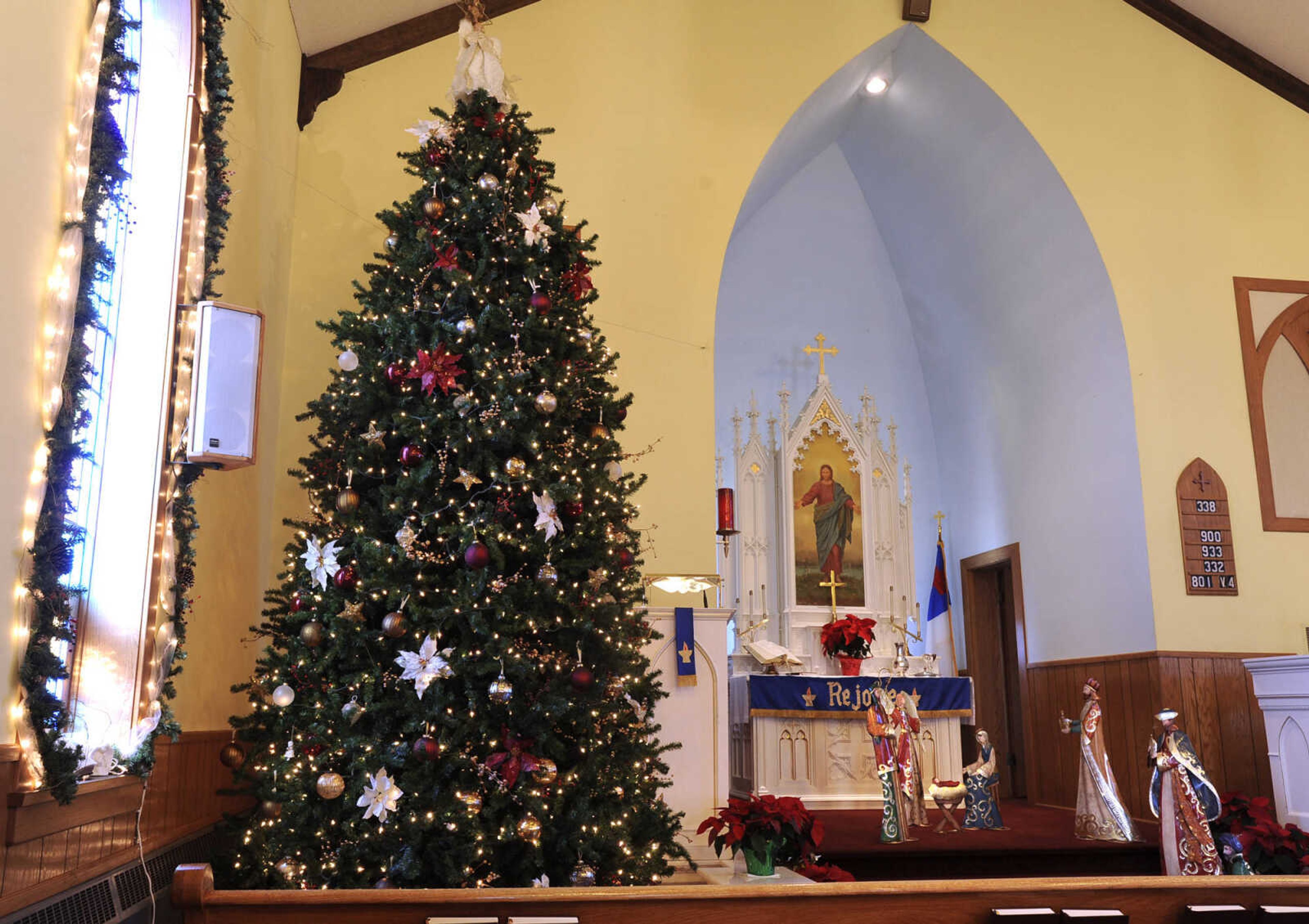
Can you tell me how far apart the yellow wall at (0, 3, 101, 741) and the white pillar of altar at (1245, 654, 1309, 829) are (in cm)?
634

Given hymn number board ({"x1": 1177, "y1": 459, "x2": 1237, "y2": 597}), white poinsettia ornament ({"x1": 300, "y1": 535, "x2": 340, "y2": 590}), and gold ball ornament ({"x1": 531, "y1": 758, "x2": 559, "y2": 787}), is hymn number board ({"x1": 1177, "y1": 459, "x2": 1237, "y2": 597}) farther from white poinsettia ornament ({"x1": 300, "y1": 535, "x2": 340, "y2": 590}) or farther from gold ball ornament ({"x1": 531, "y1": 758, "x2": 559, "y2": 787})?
white poinsettia ornament ({"x1": 300, "y1": 535, "x2": 340, "y2": 590})

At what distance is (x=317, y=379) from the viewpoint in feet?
21.2

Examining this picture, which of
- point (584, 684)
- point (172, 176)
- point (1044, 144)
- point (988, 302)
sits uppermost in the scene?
point (1044, 144)

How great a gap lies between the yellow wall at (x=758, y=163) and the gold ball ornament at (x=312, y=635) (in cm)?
278

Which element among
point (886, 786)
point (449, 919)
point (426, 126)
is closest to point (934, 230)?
point (886, 786)

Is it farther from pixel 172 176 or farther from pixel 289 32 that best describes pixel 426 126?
pixel 289 32

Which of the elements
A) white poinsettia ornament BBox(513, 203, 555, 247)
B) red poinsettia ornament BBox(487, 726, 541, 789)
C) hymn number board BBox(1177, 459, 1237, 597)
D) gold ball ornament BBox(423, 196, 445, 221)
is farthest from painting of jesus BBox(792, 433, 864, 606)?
red poinsettia ornament BBox(487, 726, 541, 789)

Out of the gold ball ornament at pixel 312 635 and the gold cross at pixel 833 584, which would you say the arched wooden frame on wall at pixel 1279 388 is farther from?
the gold ball ornament at pixel 312 635

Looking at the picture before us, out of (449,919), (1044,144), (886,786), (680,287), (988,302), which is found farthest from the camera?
(988,302)

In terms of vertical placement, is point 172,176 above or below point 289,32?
below

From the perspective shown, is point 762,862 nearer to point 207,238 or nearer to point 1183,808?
point 1183,808

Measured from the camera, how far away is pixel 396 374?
3.84 metres

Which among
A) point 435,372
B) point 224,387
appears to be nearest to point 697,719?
point 435,372

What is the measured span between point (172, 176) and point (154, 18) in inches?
22.4
